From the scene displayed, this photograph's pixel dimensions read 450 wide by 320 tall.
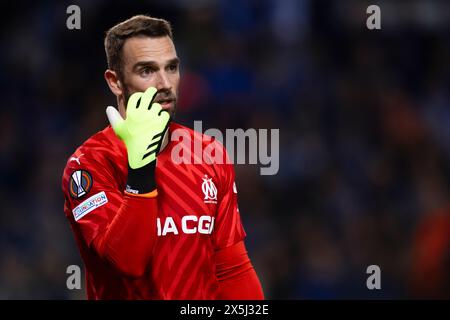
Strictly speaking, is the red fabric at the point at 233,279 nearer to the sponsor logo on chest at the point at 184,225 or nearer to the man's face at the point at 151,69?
the sponsor logo on chest at the point at 184,225

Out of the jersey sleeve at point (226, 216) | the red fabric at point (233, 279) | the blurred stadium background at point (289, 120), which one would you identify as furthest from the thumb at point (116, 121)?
the blurred stadium background at point (289, 120)

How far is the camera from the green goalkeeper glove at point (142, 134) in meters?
3.89

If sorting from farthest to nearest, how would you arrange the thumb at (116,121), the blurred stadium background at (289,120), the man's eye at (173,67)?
the blurred stadium background at (289,120)
the man's eye at (173,67)
the thumb at (116,121)

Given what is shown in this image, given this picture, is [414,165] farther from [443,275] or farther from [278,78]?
[443,275]

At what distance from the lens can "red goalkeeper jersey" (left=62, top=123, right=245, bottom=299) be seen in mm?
4121

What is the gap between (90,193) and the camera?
411 cm

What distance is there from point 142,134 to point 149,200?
0.30 m

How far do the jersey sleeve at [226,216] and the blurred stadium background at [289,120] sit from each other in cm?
338

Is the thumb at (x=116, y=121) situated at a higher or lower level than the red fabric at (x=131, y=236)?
higher

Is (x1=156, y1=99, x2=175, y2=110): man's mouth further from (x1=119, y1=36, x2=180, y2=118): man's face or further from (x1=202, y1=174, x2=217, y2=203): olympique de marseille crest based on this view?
(x1=202, y1=174, x2=217, y2=203): olympique de marseille crest

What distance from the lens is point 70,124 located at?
9312 mm

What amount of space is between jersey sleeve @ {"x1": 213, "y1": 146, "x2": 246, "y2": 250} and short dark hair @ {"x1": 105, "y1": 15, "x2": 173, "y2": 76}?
71 centimetres

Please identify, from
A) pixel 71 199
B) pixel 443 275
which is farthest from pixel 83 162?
pixel 443 275

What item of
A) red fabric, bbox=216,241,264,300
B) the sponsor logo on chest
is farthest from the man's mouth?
red fabric, bbox=216,241,264,300
